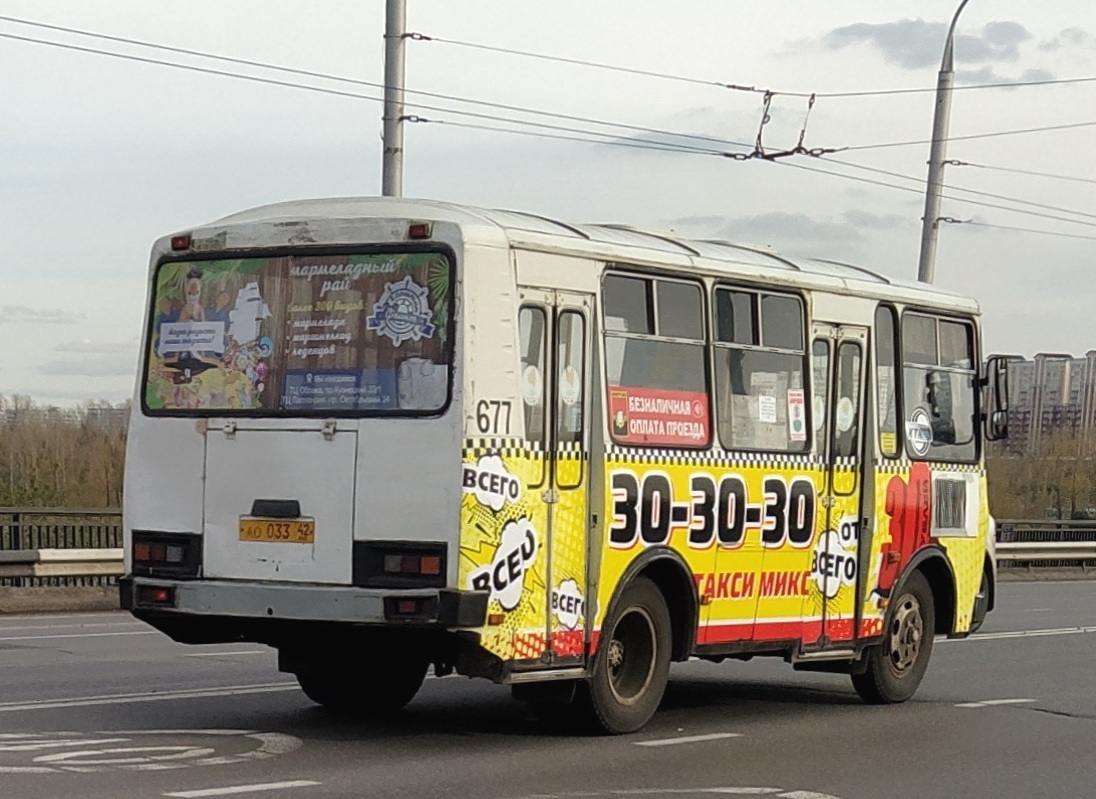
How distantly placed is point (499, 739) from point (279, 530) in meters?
1.75

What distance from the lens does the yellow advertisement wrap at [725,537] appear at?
32.3ft

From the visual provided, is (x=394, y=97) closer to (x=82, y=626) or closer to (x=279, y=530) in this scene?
(x=82, y=626)

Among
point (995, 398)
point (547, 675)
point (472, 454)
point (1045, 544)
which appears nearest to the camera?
point (472, 454)

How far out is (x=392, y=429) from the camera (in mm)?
9789

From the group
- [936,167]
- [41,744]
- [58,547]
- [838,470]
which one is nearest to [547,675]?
[41,744]

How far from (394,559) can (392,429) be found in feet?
2.20

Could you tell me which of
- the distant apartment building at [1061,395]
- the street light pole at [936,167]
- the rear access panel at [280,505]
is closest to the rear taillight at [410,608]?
the rear access panel at [280,505]

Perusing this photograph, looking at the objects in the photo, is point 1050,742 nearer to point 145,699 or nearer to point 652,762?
point 652,762

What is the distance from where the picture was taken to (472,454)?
9.69 meters

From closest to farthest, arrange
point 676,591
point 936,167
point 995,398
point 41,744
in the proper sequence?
point 41,744 → point 676,591 → point 995,398 → point 936,167

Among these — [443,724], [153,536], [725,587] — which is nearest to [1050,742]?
[725,587]

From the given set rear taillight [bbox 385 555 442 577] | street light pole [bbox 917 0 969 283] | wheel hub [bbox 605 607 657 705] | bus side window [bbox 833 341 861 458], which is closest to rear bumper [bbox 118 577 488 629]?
rear taillight [bbox 385 555 442 577]

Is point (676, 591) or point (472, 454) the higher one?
point (472, 454)

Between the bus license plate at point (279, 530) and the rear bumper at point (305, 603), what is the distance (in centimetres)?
24
